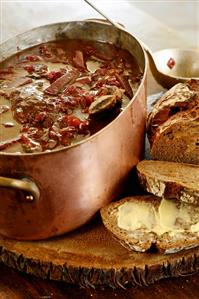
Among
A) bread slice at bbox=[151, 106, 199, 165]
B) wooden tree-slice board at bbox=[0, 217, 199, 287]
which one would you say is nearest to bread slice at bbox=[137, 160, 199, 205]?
bread slice at bbox=[151, 106, 199, 165]

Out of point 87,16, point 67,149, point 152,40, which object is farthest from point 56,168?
point 87,16

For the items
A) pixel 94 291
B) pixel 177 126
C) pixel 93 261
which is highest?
pixel 177 126

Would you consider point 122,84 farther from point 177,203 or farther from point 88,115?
point 177,203

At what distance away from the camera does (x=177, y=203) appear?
218 centimetres

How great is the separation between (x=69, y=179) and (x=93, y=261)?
0.30 meters

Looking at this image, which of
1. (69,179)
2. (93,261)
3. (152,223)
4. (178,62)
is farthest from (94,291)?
(178,62)

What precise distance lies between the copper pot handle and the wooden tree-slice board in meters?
0.26

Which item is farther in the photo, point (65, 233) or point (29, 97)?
point (29, 97)

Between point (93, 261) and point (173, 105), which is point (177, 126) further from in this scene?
point (93, 261)

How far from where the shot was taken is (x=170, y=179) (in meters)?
2.19

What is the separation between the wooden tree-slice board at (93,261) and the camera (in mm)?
2061

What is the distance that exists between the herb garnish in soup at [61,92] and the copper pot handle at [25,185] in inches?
7.9

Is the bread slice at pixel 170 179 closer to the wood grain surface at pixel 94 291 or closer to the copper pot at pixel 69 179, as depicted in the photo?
the copper pot at pixel 69 179

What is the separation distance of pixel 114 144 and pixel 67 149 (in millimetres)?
218
